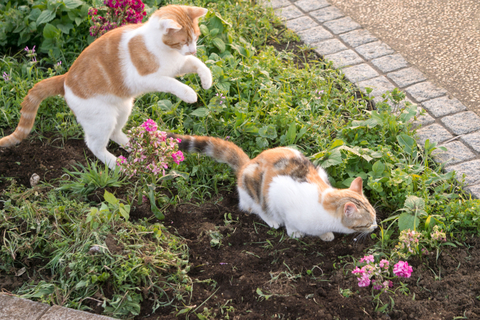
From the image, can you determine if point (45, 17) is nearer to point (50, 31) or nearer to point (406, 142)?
point (50, 31)

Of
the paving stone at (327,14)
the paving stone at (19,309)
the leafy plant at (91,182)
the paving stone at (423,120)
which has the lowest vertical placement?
the leafy plant at (91,182)

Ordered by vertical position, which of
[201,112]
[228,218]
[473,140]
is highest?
[473,140]

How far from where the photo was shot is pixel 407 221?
3.05m

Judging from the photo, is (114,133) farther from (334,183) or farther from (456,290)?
(456,290)

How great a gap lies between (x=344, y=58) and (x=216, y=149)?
225 centimetres

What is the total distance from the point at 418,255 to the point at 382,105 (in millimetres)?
1424

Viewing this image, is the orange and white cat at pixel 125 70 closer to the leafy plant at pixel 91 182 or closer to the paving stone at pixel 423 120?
the leafy plant at pixel 91 182

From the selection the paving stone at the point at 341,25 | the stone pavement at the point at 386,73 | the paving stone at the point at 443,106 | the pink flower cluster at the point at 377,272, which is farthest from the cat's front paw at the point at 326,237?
the paving stone at the point at 341,25

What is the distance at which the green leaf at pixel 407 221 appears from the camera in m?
3.02

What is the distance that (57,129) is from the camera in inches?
166

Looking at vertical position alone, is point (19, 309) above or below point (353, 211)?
below

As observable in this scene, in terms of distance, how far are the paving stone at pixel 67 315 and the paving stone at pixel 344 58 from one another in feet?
11.9

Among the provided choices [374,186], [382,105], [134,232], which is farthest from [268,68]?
[134,232]

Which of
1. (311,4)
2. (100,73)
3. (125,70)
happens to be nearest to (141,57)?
(125,70)
